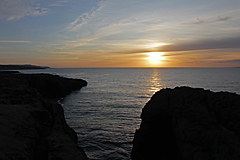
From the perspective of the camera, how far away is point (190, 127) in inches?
303

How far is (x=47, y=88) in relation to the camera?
4131 centimetres

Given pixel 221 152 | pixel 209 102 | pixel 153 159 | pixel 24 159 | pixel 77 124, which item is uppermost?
pixel 209 102

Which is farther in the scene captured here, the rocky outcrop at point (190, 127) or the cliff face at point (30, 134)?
the cliff face at point (30, 134)

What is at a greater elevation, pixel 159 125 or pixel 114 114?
pixel 159 125

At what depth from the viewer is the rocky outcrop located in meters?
6.50

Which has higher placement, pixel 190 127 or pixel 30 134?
pixel 190 127

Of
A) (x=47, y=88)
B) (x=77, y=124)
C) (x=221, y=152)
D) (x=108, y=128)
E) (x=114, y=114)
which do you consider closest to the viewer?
(x=221, y=152)

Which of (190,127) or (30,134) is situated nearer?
(190,127)

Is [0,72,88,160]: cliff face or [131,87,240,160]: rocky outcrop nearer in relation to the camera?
[131,87,240,160]: rocky outcrop

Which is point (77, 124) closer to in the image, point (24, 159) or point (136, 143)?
point (136, 143)

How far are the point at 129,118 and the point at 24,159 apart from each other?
1768cm

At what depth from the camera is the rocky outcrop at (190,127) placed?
21.3ft

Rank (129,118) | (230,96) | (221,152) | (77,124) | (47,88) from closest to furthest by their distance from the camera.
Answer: (221,152), (230,96), (77,124), (129,118), (47,88)

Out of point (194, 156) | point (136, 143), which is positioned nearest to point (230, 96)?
point (194, 156)
